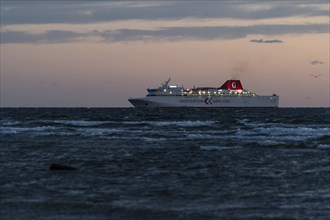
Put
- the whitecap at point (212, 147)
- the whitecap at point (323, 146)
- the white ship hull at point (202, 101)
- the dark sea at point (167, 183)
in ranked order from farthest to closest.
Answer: the white ship hull at point (202, 101) < the whitecap at point (323, 146) < the whitecap at point (212, 147) < the dark sea at point (167, 183)

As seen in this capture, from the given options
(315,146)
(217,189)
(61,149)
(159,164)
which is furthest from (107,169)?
(315,146)

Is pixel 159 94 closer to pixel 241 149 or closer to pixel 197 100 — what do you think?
pixel 197 100

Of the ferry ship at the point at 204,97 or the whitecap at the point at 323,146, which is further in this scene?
the ferry ship at the point at 204,97

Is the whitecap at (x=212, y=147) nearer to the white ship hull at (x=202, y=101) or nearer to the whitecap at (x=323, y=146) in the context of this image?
the whitecap at (x=323, y=146)

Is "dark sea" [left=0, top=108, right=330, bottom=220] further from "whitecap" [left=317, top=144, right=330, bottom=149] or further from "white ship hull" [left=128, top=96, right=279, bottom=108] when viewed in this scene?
"white ship hull" [left=128, top=96, right=279, bottom=108]

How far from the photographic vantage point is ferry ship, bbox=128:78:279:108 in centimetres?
17812

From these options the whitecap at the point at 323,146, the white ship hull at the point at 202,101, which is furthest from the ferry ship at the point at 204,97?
the whitecap at the point at 323,146

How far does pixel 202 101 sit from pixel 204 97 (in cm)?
110

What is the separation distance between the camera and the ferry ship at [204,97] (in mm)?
178125

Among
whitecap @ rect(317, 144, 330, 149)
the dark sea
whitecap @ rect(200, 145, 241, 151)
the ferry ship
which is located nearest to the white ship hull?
the ferry ship

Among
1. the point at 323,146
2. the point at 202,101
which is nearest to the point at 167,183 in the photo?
the point at 323,146

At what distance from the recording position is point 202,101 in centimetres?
18338

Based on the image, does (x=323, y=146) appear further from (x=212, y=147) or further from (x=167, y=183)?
(x=167, y=183)

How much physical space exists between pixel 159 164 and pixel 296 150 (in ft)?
36.2
